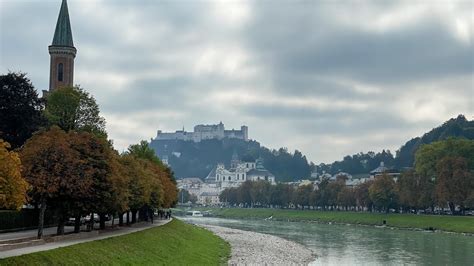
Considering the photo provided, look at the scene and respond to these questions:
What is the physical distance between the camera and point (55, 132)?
1645 inches

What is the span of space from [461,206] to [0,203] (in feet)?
297

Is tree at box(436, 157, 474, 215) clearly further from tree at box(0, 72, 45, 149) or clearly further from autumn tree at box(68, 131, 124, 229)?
autumn tree at box(68, 131, 124, 229)

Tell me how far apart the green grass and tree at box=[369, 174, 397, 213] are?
68514 mm

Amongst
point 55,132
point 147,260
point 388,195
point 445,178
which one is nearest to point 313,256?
point 147,260

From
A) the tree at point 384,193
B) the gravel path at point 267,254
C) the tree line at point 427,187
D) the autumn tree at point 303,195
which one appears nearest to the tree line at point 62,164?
the gravel path at point 267,254

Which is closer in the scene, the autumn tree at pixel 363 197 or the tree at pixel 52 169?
the tree at pixel 52 169

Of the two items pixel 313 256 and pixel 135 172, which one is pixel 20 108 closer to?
pixel 135 172

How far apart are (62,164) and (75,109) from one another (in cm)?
3384

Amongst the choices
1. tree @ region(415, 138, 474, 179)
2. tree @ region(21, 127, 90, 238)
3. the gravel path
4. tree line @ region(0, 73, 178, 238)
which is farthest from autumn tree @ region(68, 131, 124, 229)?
tree @ region(415, 138, 474, 179)

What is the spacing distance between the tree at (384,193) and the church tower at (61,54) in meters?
61.4

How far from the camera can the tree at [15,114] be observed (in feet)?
184

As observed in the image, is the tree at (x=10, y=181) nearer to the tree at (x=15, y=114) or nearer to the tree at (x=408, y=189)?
the tree at (x=15, y=114)

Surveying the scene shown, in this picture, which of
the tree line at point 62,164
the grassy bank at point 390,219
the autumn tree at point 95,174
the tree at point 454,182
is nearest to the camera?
the tree line at point 62,164

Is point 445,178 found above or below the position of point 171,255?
above
